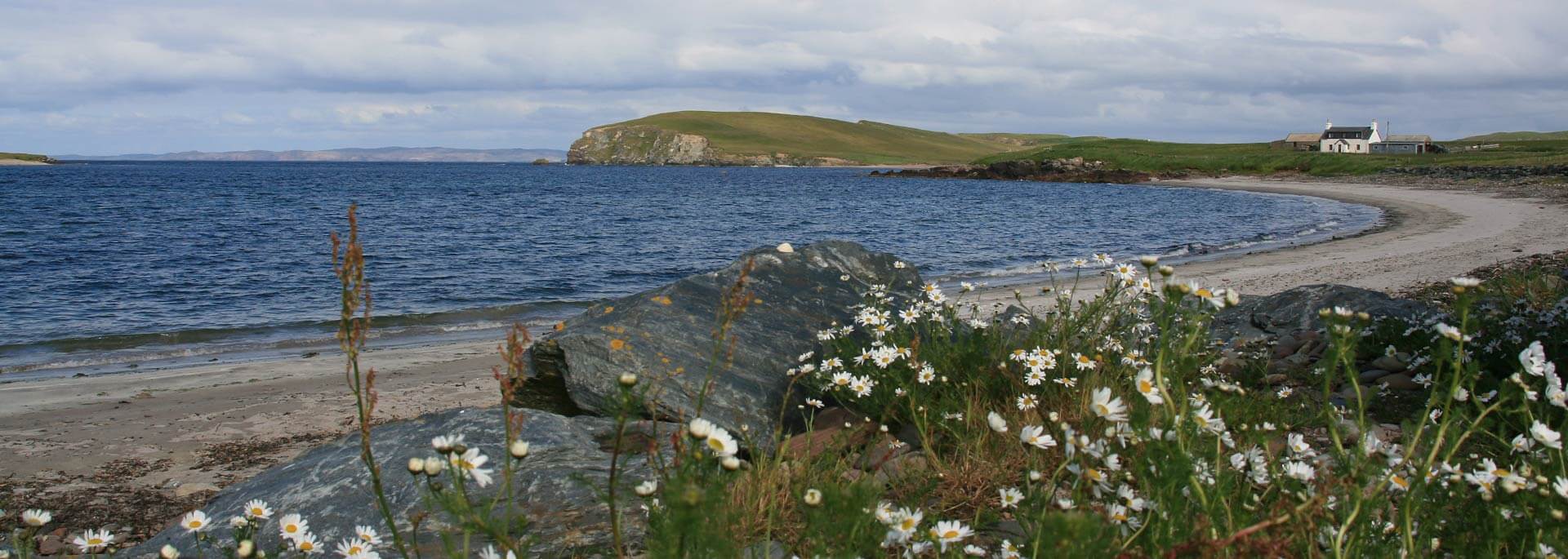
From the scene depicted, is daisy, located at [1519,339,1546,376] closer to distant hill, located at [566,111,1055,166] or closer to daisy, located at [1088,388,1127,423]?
daisy, located at [1088,388,1127,423]

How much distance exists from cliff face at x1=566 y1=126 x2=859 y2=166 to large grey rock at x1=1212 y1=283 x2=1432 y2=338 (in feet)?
557

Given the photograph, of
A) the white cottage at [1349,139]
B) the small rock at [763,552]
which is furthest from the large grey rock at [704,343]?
the white cottage at [1349,139]

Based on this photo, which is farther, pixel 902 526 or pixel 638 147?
pixel 638 147

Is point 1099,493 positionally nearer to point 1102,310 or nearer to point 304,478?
point 1102,310

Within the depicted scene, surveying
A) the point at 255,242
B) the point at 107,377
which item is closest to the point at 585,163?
the point at 255,242

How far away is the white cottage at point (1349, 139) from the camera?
106000mm

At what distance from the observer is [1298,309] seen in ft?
29.8

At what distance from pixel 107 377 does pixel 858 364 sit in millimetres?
10446

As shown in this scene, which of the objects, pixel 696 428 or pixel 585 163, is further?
pixel 585 163

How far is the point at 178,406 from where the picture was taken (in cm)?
956

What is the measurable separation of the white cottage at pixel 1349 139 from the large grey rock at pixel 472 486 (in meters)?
116

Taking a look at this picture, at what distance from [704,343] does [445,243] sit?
26.3 metres

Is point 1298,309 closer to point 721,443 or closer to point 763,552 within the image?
point 763,552

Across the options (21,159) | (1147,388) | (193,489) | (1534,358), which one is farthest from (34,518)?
(21,159)
